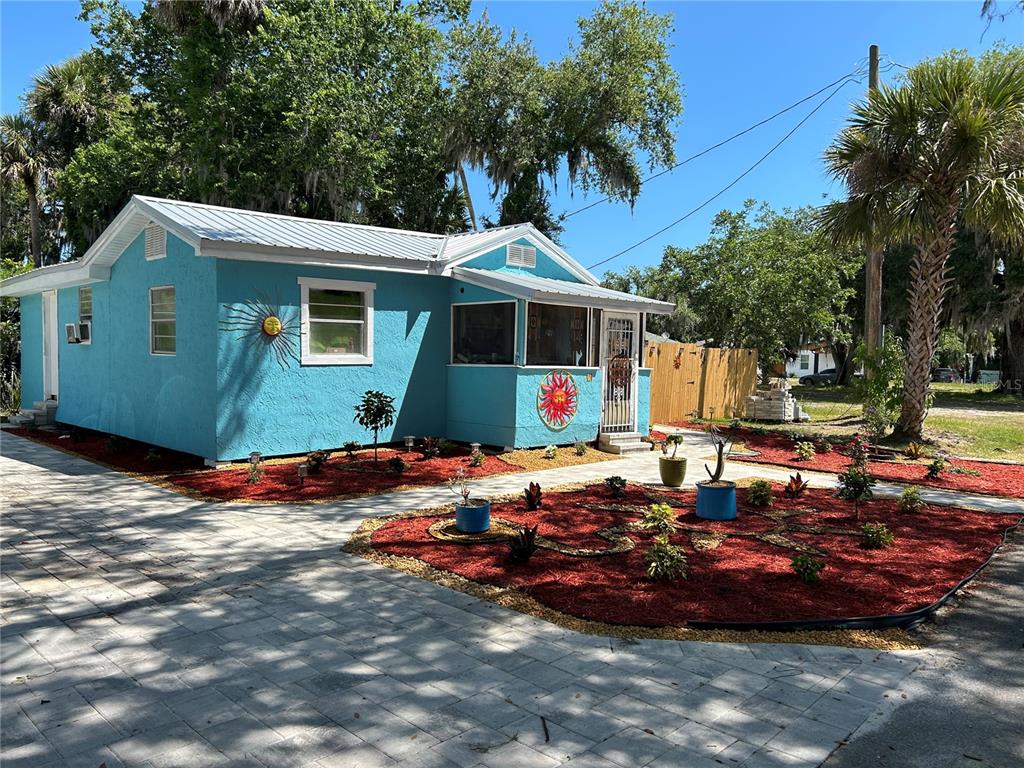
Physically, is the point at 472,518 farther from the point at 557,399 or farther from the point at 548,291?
the point at 557,399

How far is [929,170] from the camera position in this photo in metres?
11.9

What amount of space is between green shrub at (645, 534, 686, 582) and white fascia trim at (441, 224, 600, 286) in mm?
7433

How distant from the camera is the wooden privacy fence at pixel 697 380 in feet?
55.7

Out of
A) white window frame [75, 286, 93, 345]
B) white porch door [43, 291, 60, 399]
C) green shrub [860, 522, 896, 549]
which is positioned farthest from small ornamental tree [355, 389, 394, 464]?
white porch door [43, 291, 60, 399]

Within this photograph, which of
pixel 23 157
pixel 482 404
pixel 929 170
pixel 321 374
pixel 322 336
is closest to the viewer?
pixel 321 374

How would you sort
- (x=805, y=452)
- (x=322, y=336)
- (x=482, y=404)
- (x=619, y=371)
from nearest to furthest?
1. (x=322, y=336)
2. (x=805, y=452)
3. (x=482, y=404)
4. (x=619, y=371)

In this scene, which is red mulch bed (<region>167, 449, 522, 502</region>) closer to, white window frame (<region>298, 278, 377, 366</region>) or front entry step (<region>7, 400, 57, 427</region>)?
white window frame (<region>298, 278, 377, 366</region>)

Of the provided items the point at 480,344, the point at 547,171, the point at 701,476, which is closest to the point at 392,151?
the point at 547,171

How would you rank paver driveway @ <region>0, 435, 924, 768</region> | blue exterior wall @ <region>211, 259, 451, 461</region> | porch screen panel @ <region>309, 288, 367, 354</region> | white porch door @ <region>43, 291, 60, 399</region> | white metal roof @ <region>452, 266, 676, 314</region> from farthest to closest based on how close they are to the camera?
white porch door @ <region>43, 291, 60, 399</region> < white metal roof @ <region>452, 266, 676, 314</region> < porch screen panel @ <region>309, 288, 367, 354</region> < blue exterior wall @ <region>211, 259, 451, 461</region> < paver driveway @ <region>0, 435, 924, 768</region>

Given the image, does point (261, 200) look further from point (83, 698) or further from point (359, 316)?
point (83, 698)

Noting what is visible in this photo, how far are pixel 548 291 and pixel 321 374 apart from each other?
3712mm

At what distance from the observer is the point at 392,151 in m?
22.8

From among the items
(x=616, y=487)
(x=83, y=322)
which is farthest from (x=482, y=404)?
(x=83, y=322)

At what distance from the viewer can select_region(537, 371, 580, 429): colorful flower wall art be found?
11.4m
